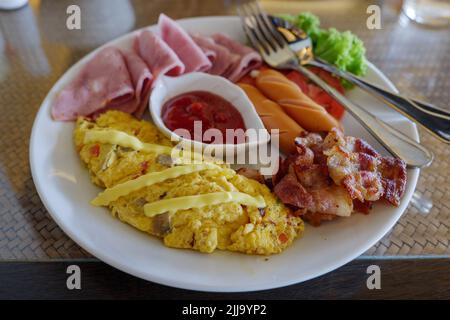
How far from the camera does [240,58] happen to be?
306cm

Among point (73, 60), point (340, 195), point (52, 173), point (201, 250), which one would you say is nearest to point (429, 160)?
point (340, 195)

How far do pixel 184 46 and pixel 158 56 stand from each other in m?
0.22

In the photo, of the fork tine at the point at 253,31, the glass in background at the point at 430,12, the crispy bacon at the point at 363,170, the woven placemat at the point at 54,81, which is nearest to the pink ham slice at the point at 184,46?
the fork tine at the point at 253,31

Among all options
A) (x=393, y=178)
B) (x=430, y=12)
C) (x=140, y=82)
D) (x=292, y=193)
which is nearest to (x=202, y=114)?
(x=140, y=82)

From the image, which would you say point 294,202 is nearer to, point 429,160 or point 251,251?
point 251,251

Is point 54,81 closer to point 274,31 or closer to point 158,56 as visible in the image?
point 158,56

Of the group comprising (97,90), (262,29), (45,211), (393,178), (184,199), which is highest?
(262,29)

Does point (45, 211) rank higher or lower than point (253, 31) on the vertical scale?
lower

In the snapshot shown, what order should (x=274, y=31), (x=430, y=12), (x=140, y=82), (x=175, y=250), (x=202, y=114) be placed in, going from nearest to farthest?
(x=175, y=250) → (x=202, y=114) → (x=140, y=82) → (x=274, y=31) → (x=430, y=12)

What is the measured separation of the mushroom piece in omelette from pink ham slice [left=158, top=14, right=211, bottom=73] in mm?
757

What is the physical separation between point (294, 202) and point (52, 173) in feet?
4.36

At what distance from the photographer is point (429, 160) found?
2.41 meters

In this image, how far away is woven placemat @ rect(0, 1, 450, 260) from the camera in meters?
2.41

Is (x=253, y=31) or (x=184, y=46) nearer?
(x=184, y=46)
